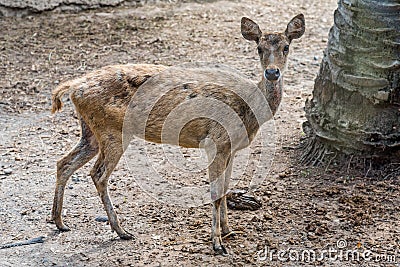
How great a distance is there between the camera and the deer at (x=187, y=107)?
16.3 ft

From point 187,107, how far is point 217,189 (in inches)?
23.6

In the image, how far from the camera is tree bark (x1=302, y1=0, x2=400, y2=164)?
5594 millimetres

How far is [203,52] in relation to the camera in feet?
29.0

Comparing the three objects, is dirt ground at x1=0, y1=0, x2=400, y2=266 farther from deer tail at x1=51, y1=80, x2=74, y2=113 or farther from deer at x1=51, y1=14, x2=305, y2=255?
deer tail at x1=51, y1=80, x2=74, y2=113

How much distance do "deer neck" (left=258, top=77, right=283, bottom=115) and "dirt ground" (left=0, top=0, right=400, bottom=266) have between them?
2.91 ft

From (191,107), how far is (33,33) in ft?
15.9

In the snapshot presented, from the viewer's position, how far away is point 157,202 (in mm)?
5684

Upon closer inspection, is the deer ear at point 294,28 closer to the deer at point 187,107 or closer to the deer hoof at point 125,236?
the deer at point 187,107

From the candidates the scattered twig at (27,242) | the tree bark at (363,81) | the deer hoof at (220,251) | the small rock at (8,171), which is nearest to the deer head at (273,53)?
the tree bark at (363,81)

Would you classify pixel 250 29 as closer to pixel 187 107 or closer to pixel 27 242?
pixel 187 107

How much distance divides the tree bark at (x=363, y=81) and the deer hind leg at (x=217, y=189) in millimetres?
1308

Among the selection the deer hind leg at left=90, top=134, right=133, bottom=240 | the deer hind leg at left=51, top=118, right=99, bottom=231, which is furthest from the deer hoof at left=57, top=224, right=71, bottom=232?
the deer hind leg at left=90, top=134, right=133, bottom=240

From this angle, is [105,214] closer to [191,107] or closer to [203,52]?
[191,107]

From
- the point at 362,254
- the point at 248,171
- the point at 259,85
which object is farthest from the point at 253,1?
the point at 362,254
